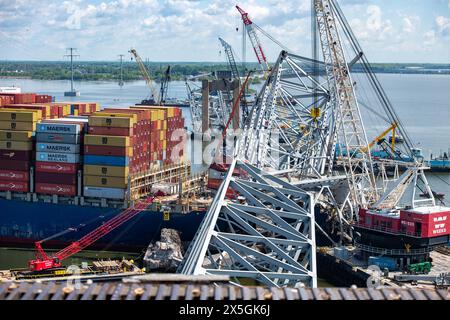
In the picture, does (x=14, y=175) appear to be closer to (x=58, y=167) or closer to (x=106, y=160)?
(x=58, y=167)

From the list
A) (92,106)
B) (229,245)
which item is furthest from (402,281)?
(92,106)

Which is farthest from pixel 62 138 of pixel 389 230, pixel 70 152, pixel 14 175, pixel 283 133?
pixel 389 230

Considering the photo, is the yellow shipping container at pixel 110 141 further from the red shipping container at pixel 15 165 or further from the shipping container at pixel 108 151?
the red shipping container at pixel 15 165

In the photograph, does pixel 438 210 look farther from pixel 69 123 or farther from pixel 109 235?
pixel 69 123

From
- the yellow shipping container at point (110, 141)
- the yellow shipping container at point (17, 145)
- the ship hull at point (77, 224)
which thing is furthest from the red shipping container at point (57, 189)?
the yellow shipping container at point (110, 141)

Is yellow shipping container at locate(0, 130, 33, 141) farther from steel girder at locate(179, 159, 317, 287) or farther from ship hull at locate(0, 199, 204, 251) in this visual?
steel girder at locate(179, 159, 317, 287)

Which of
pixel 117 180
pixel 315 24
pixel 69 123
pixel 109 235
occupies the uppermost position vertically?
pixel 315 24
